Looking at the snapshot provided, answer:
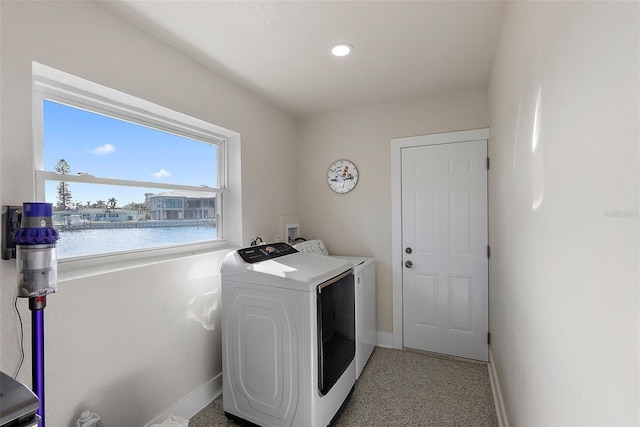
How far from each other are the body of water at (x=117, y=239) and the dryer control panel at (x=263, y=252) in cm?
54

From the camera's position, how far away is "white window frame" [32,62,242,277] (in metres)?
1.39

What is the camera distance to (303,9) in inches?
60.7

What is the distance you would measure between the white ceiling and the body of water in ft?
3.98

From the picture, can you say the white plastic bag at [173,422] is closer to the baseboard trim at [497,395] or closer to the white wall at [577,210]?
the white wall at [577,210]

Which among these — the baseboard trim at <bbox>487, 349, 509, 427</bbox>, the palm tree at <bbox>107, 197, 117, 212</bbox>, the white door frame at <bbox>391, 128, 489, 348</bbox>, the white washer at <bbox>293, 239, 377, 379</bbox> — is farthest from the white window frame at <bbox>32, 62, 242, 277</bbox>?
the baseboard trim at <bbox>487, 349, 509, 427</bbox>

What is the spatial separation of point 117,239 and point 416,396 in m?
2.32

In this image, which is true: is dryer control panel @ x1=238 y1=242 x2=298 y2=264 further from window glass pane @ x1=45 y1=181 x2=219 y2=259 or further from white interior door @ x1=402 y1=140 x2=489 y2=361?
white interior door @ x1=402 y1=140 x2=489 y2=361

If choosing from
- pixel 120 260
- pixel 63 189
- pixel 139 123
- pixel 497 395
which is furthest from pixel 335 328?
pixel 139 123

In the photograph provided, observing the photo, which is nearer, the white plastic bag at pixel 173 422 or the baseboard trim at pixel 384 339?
the white plastic bag at pixel 173 422

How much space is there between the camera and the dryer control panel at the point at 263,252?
1898 millimetres

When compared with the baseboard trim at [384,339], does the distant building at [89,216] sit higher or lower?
higher

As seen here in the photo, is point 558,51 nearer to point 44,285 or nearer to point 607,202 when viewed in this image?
point 607,202

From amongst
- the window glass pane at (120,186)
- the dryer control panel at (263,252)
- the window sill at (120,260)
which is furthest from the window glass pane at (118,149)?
the dryer control panel at (263,252)

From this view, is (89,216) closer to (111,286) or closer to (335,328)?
(111,286)
